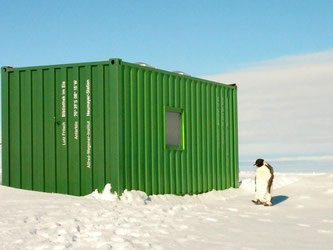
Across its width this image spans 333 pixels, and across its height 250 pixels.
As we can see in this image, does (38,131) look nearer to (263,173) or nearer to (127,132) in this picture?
(127,132)

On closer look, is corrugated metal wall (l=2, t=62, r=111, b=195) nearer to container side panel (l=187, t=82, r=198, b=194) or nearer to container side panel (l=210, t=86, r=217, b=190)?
container side panel (l=187, t=82, r=198, b=194)

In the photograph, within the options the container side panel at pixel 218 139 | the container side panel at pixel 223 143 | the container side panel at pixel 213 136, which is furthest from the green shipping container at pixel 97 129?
the container side panel at pixel 223 143

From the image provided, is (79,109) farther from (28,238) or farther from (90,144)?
(28,238)

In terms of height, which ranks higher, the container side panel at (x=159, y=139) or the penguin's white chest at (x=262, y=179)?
the container side panel at (x=159, y=139)

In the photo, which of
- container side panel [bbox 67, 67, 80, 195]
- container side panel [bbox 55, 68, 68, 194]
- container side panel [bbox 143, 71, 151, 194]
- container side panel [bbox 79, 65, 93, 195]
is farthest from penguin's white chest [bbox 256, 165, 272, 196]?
container side panel [bbox 55, 68, 68, 194]

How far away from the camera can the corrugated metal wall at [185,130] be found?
13.5 metres

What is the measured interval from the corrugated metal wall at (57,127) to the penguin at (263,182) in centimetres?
421

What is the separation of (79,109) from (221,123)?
6306mm

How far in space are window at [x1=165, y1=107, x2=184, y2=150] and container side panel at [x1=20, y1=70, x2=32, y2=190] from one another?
3765mm

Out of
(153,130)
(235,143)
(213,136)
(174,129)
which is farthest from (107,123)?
(235,143)

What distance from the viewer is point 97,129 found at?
1323cm

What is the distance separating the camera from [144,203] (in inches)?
510

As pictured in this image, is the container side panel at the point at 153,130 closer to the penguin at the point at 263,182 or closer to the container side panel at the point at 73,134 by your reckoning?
the container side panel at the point at 73,134

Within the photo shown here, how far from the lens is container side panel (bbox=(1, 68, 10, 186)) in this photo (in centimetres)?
1467
